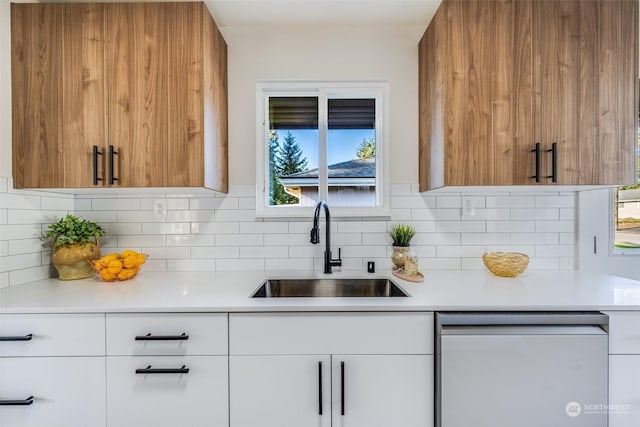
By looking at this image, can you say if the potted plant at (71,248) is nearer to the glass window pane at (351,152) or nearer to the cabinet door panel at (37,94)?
the cabinet door panel at (37,94)

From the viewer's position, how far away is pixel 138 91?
1.58m

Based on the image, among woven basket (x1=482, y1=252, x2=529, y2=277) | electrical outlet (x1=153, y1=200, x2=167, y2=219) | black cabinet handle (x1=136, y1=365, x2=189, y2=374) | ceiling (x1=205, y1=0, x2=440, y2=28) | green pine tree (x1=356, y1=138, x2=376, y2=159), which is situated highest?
ceiling (x1=205, y1=0, x2=440, y2=28)

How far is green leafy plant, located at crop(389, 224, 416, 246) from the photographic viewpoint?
1.88m

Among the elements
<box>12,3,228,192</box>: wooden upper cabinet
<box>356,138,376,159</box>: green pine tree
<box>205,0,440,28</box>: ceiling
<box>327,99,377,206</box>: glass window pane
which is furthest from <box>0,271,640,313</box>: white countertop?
<box>205,0,440,28</box>: ceiling

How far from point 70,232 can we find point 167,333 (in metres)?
0.95

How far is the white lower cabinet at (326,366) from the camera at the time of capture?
1270 millimetres

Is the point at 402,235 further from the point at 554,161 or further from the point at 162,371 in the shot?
the point at 162,371

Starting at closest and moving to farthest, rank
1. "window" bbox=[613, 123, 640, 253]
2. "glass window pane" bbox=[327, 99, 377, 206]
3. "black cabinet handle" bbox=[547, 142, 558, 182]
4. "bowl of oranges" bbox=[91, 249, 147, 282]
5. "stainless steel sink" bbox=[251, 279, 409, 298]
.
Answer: "black cabinet handle" bbox=[547, 142, 558, 182] → "bowl of oranges" bbox=[91, 249, 147, 282] → "stainless steel sink" bbox=[251, 279, 409, 298] → "window" bbox=[613, 123, 640, 253] → "glass window pane" bbox=[327, 99, 377, 206]

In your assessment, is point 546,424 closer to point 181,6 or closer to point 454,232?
point 454,232

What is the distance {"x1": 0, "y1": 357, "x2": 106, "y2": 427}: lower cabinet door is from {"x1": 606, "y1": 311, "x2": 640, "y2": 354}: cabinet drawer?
2.09 meters

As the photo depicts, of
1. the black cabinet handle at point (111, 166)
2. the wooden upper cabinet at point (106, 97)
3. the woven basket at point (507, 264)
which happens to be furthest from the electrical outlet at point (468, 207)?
the black cabinet handle at point (111, 166)

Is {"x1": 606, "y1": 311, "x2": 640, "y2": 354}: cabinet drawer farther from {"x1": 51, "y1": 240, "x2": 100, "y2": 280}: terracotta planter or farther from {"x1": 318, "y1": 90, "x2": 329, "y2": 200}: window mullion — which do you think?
{"x1": 51, "y1": 240, "x2": 100, "y2": 280}: terracotta planter

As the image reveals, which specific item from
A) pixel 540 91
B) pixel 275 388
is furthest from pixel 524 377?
pixel 540 91

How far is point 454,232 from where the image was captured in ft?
6.47
